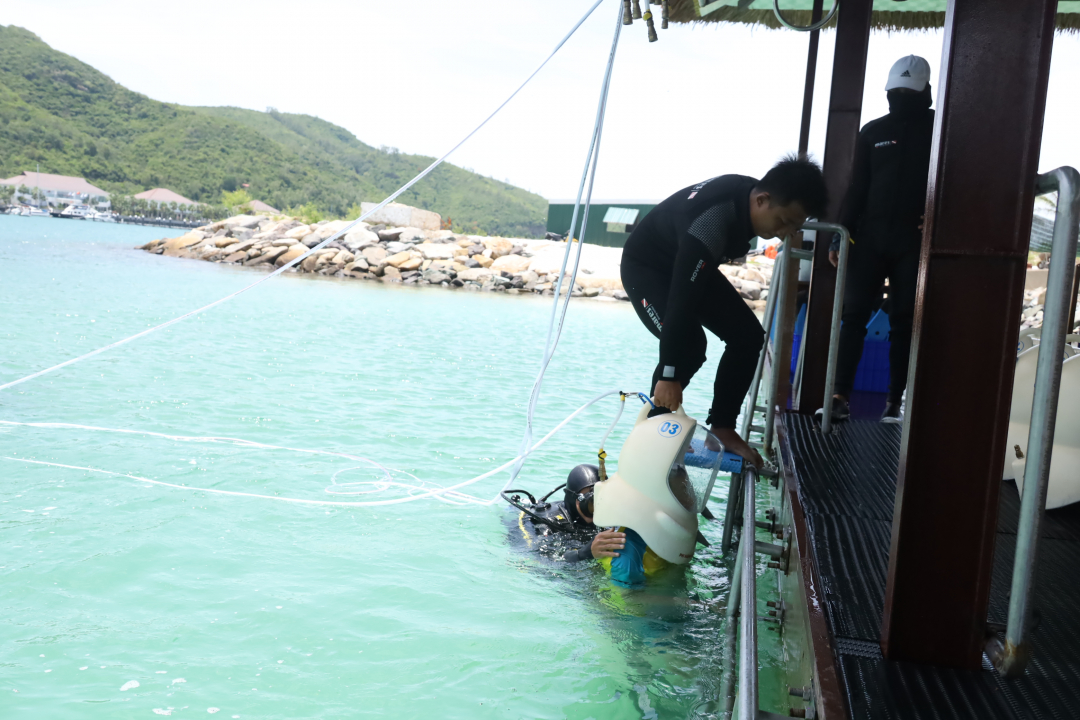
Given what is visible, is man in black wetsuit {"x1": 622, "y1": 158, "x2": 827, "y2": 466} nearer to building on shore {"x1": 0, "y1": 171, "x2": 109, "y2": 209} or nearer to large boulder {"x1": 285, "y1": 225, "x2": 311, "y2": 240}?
large boulder {"x1": 285, "y1": 225, "x2": 311, "y2": 240}

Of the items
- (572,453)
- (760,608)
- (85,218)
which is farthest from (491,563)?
(85,218)

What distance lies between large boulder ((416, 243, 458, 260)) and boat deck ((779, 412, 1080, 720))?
94.9ft

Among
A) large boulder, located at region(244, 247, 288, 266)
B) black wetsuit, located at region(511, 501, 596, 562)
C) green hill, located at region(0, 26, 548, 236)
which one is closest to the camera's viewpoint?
black wetsuit, located at region(511, 501, 596, 562)

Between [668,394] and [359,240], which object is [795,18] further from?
[359,240]

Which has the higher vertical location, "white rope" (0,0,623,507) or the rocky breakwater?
the rocky breakwater

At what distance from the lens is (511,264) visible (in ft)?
103

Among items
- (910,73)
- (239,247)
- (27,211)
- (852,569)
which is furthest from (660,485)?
(27,211)

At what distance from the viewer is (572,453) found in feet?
24.5

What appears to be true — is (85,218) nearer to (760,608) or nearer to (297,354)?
(297,354)

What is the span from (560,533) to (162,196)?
111141 millimetres

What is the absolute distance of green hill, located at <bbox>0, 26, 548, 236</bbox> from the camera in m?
106

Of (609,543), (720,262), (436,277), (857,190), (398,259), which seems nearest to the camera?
(609,543)

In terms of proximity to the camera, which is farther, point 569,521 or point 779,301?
point 779,301

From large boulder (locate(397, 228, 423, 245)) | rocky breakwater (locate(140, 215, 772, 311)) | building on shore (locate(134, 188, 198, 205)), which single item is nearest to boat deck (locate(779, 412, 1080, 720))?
rocky breakwater (locate(140, 215, 772, 311))
